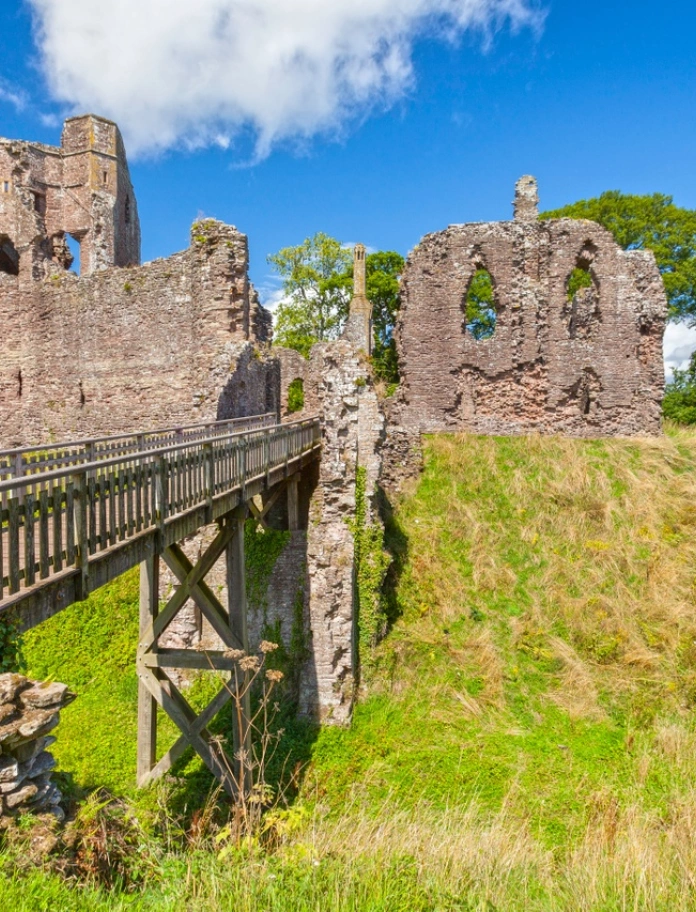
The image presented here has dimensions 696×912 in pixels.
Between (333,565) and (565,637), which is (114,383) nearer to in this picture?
(333,565)

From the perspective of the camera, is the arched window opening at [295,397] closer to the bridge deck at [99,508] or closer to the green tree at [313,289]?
the green tree at [313,289]

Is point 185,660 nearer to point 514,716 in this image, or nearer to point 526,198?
point 514,716

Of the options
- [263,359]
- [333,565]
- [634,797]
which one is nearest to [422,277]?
[263,359]

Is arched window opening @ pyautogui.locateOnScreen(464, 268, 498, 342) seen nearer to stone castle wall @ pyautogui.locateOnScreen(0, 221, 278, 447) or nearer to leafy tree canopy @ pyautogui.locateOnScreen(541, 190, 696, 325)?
leafy tree canopy @ pyautogui.locateOnScreen(541, 190, 696, 325)

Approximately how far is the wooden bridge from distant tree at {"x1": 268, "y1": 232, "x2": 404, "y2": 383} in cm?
2254

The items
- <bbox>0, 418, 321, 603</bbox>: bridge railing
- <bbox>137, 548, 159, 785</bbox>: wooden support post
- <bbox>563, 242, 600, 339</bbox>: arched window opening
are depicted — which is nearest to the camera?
<bbox>0, 418, 321, 603</bbox>: bridge railing

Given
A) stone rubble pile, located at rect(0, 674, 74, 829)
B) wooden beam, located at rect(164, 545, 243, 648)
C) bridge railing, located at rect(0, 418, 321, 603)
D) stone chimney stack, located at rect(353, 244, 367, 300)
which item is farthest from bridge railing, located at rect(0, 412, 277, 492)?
stone chimney stack, located at rect(353, 244, 367, 300)

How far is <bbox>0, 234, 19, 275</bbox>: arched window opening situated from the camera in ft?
58.3

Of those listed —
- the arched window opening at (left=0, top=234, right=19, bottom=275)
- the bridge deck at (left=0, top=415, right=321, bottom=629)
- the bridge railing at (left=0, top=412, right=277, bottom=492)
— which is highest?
the arched window opening at (left=0, top=234, right=19, bottom=275)

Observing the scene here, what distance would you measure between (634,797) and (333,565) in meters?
5.40

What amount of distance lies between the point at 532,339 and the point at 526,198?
17.2 feet

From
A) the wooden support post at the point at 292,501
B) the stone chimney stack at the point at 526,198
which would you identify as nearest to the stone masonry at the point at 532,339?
the stone chimney stack at the point at 526,198

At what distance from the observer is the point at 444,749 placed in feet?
28.6

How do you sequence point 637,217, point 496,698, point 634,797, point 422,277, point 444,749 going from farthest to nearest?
1. point 637,217
2. point 422,277
3. point 496,698
4. point 444,749
5. point 634,797
